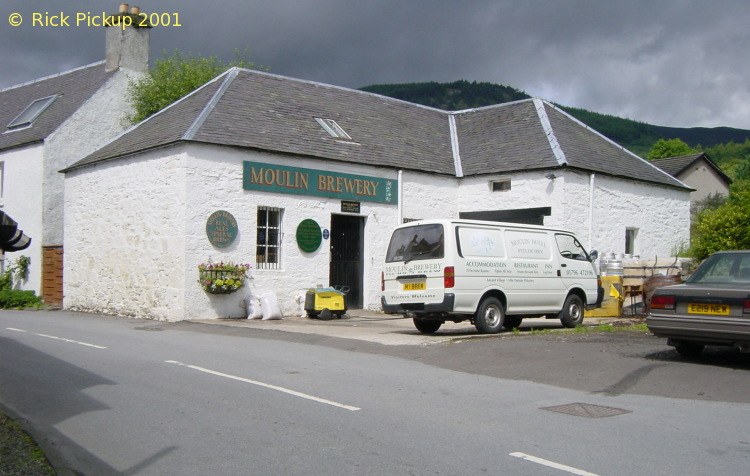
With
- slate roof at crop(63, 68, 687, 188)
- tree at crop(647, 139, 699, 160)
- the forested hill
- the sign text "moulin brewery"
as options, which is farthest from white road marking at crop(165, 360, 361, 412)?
the forested hill

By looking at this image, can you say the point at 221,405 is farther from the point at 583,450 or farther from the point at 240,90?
the point at 240,90

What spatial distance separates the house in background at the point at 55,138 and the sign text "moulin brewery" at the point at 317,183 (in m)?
9.30

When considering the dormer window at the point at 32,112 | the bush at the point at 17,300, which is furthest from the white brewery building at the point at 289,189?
the dormer window at the point at 32,112

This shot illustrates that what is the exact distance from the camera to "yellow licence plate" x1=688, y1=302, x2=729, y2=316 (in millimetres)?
9664

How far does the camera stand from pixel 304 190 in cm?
1986

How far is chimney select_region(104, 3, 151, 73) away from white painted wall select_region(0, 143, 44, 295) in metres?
4.76

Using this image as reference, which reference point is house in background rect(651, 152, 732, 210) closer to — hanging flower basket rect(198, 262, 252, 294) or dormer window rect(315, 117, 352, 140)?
dormer window rect(315, 117, 352, 140)

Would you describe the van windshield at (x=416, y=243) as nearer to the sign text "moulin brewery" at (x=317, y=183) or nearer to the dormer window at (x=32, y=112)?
the sign text "moulin brewery" at (x=317, y=183)

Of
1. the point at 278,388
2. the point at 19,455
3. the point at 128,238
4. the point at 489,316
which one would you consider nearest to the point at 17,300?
the point at 128,238

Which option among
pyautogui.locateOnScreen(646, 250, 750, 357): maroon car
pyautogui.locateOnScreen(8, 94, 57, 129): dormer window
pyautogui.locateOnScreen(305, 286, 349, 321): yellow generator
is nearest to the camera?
pyautogui.locateOnScreen(646, 250, 750, 357): maroon car

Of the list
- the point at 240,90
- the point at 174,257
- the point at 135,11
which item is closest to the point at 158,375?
the point at 174,257

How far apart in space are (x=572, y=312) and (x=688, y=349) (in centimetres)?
480

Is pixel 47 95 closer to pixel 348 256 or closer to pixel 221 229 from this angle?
pixel 221 229

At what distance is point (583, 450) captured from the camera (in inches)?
231
